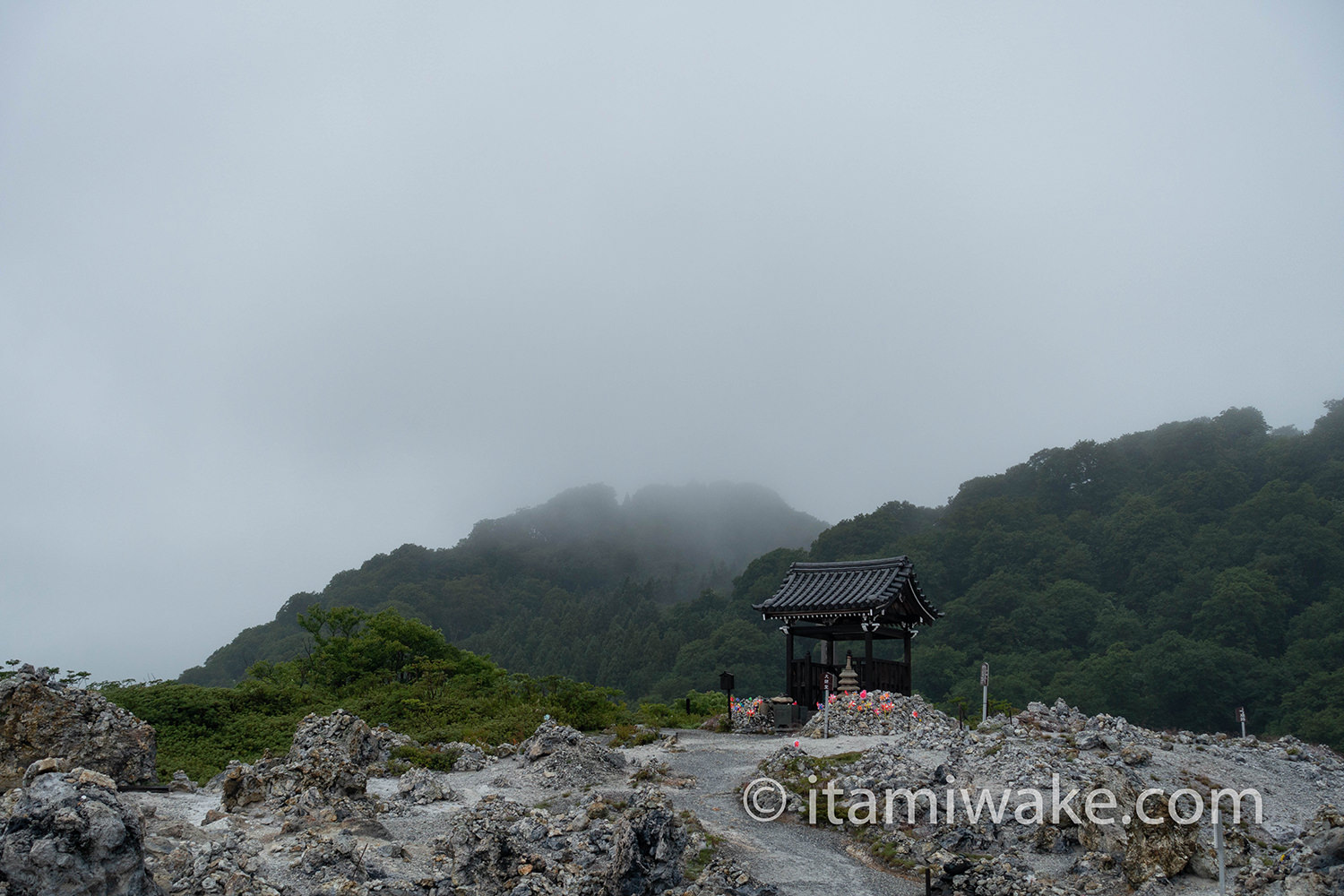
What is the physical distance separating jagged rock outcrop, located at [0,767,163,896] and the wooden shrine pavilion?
16345mm

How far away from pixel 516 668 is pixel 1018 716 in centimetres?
5191

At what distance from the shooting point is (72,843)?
296 inches

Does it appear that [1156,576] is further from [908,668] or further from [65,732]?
[65,732]

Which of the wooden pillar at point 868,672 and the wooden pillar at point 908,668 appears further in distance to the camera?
the wooden pillar at point 908,668

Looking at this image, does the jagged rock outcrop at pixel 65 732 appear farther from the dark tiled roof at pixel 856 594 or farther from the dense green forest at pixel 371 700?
the dark tiled roof at pixel 856 594

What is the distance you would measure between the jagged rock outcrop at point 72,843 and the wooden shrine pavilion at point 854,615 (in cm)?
1635

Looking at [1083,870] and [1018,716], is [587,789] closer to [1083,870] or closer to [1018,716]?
[1083,870]

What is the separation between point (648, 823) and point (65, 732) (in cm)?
991

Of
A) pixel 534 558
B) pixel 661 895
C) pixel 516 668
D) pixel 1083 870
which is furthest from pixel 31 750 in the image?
pixel 534 558

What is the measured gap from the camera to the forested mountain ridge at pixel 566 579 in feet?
219

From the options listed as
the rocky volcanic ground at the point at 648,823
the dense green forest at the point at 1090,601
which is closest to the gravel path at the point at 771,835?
the rocky volcanic ground at the point at 648,823

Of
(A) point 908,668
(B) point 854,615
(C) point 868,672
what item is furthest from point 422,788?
(A) point 908,668

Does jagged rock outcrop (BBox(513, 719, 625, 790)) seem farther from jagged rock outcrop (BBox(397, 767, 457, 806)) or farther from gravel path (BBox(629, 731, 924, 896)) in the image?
jagged rock outcrop (BBox(397, 767, 457, 806))

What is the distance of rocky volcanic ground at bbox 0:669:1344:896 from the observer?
7.93 meters
